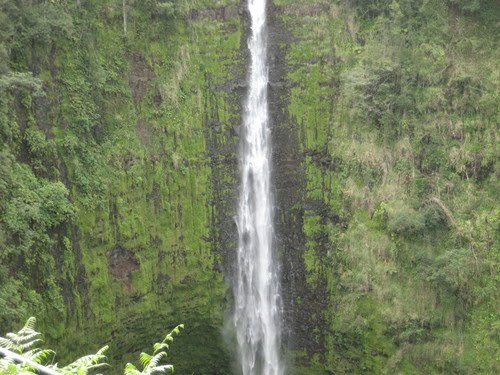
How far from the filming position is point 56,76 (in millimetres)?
17000

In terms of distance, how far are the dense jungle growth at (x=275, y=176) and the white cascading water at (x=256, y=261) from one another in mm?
440

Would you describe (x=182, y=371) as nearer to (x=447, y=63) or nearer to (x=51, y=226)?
(x=51, y=226)

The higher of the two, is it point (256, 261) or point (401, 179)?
point (401, 179)

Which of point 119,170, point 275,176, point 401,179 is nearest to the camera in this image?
point 401,179

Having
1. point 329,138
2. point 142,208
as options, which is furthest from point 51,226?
point 329,138

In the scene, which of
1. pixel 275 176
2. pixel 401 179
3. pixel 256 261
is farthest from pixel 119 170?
pixel 401 179

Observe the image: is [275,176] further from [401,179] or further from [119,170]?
[119,170]

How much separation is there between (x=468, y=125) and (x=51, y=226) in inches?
564

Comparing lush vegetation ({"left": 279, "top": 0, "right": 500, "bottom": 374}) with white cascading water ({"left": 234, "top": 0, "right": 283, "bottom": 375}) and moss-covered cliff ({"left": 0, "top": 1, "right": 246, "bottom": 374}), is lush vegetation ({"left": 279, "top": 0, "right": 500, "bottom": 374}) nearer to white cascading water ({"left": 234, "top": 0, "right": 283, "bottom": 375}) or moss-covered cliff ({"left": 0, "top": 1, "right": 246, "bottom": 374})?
white cascading water ({"left": 234, "top": 0, "right": 283, "bottom": 375})

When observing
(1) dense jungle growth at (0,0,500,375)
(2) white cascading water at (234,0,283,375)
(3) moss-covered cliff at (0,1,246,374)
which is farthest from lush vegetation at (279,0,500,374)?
(3) moss-covered cliff at (0,1,246,374)

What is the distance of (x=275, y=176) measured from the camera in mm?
20281

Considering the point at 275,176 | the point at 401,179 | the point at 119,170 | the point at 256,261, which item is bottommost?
the point at 256,261

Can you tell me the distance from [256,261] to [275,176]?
3.45m

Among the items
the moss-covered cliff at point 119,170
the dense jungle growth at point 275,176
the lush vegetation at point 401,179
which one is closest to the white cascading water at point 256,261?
the dense jungle growth at point 275,176
